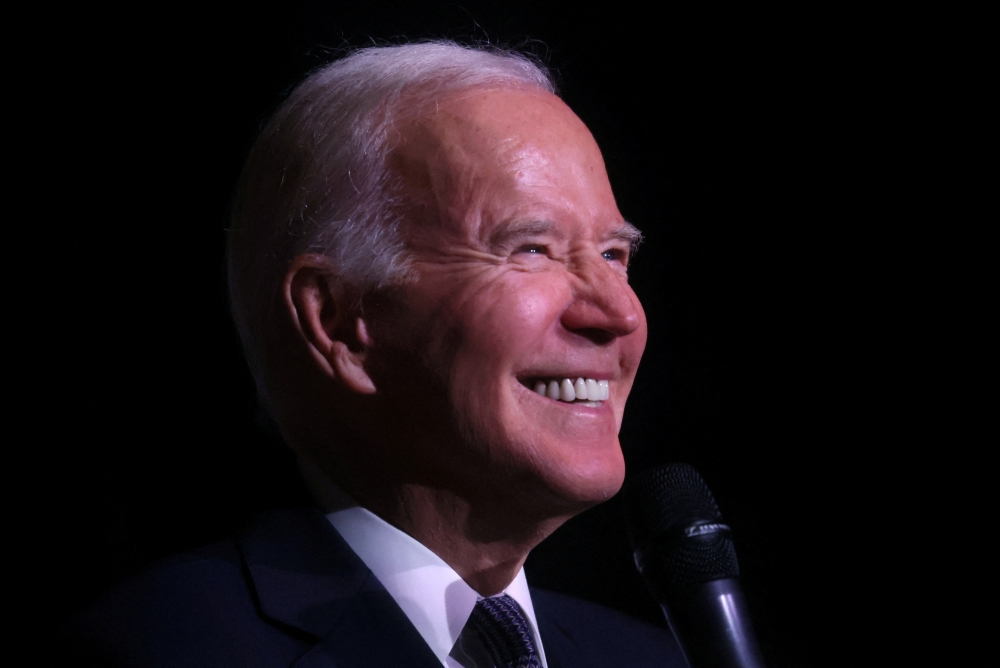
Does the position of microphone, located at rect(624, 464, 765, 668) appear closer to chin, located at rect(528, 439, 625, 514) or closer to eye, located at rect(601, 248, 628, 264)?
chin, located at rect(528, 439, 625, 514)

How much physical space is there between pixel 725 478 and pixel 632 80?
98 centimetres

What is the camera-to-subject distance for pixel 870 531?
6.51ft

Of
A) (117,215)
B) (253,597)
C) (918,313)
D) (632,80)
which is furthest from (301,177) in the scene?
(918,313)

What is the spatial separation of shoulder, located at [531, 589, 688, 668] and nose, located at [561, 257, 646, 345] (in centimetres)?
62

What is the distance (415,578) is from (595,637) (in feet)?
1.77

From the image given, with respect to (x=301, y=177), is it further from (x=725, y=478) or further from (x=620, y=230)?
(x=725, y=478)

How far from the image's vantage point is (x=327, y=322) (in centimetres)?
144

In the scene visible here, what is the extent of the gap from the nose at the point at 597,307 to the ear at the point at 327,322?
33 cm

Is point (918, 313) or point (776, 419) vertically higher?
point (918, 313)

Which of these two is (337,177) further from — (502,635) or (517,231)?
(502,635)

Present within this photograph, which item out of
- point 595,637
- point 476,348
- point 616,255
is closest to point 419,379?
point 476,348

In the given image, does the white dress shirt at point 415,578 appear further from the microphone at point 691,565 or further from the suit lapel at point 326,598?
the microphone at point 691,565

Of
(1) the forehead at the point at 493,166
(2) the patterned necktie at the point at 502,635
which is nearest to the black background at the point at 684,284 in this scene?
(2) the patterned necktie at the point at 502,635

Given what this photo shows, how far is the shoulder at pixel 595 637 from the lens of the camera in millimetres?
1673
